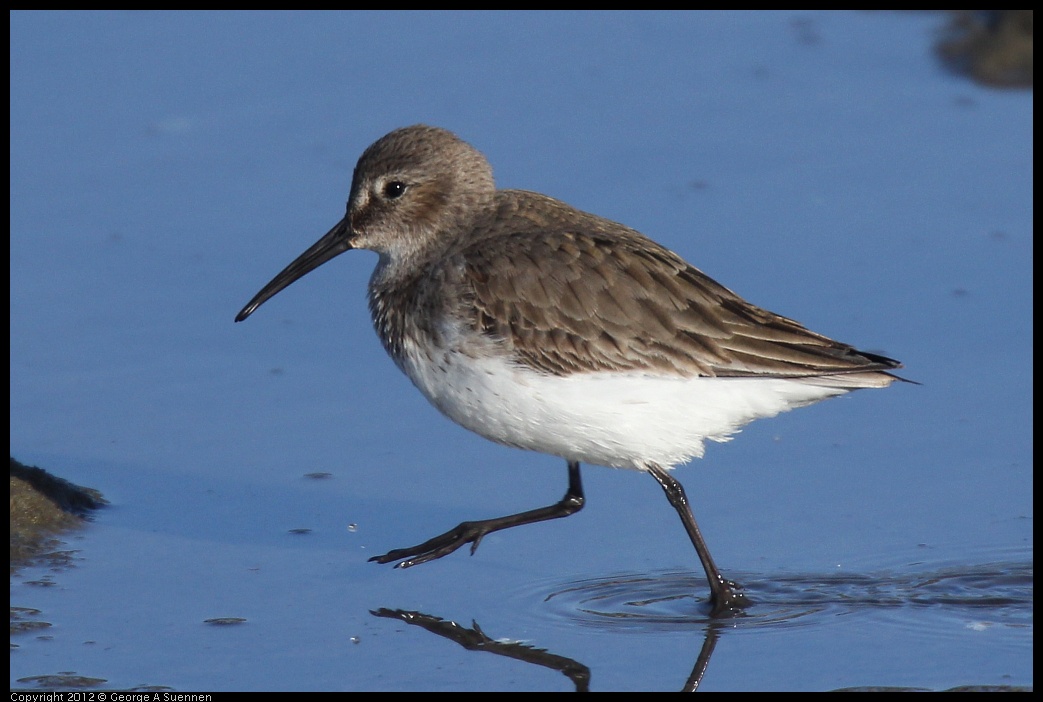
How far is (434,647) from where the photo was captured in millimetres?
6582

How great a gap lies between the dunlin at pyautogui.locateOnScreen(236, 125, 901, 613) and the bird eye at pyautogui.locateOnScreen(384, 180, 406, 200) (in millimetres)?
486

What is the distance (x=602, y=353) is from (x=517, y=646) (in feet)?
4.11

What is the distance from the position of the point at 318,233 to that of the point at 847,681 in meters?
4.75

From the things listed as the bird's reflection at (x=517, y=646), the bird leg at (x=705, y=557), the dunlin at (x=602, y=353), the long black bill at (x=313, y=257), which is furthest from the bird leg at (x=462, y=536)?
the long black bill at (x=313, y=257)

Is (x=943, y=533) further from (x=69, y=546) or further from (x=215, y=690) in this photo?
(x=69, y=546)

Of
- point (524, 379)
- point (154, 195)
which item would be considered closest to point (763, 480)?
point (524, 379)

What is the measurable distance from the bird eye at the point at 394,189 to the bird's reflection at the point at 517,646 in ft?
6.24

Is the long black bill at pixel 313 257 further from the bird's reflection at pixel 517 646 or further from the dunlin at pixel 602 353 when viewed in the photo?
the bird's reflection at pixel 517 646

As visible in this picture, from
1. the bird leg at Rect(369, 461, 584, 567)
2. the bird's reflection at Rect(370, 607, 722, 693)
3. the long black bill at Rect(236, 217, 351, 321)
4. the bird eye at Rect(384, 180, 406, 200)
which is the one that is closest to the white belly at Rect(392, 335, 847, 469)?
the bird leg at Rect(369, 461, 584, 567)

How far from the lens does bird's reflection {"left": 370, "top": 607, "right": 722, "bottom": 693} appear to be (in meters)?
6.41

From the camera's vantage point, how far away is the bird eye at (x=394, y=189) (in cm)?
748

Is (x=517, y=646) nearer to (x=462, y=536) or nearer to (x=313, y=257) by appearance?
(x=462, y=536)

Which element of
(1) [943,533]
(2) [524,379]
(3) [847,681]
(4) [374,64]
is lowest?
(3) [847,681]

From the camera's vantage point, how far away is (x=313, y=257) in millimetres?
7766
